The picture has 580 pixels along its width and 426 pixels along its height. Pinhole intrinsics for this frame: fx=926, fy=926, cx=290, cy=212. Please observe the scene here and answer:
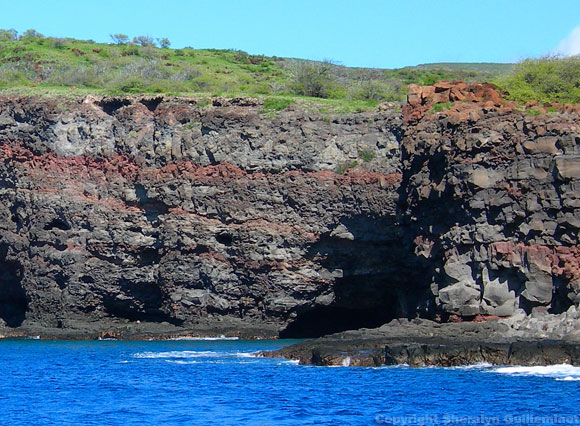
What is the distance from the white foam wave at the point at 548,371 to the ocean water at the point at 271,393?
0.03 m

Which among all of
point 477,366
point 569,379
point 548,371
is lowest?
point 477,366

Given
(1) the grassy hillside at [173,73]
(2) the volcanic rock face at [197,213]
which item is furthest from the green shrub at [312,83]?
(2) the volcanic rock face at [197,213]

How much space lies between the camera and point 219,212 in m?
50.7

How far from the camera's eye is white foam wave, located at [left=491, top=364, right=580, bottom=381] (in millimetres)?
29933

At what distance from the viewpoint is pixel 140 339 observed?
51719 mm

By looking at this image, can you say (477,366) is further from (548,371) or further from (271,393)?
(271,393)

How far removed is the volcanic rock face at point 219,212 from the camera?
49062 millimetres

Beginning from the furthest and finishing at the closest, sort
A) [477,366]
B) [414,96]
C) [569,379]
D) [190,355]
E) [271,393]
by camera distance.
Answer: [414,96] < [190,355] < [477,366] < [569,379] < [271,393]

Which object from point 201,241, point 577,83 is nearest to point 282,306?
point 201,241

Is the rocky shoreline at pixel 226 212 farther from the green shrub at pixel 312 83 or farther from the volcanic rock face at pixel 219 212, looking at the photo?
the green shrub at pixel 312 83

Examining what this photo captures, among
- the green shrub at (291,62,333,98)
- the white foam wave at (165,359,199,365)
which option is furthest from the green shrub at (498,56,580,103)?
the white foam wave at (165,359,199,365)

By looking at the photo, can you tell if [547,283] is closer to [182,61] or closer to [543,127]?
[543,127]

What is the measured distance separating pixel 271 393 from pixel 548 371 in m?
9.63

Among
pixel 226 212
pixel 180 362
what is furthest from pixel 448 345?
pixel 226 212
